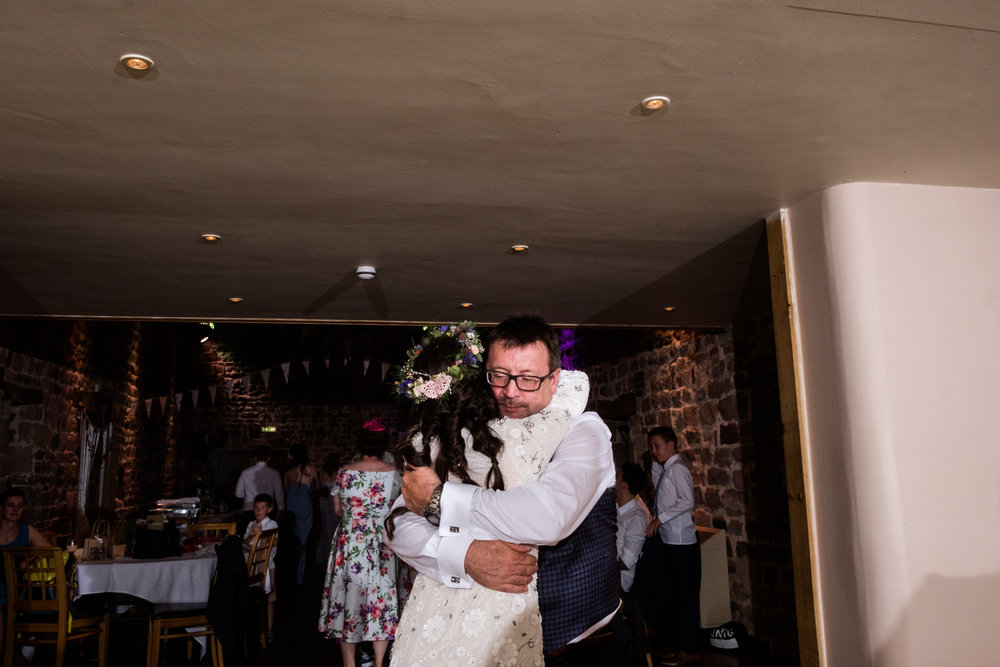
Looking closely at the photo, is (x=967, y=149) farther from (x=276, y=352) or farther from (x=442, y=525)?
(x=276, y=352)

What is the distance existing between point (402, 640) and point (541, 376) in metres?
0.68

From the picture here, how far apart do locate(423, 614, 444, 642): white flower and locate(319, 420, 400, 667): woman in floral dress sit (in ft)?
10.6

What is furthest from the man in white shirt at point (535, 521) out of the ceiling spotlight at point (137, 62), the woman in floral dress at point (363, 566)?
the woman in floral dress at point (363, 566)

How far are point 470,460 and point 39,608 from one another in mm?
4221

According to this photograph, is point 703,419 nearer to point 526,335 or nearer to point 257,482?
point 257,482

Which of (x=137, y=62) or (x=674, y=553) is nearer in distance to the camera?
(x=137, y=62)

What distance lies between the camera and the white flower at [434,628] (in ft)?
5.57

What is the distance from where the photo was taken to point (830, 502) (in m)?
3.43

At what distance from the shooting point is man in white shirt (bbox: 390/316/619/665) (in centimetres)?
160

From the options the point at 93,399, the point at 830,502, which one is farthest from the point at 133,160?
the point at 93,399

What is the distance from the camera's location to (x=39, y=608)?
4.69 meters

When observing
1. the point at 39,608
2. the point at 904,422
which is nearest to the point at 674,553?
the point at 904,422

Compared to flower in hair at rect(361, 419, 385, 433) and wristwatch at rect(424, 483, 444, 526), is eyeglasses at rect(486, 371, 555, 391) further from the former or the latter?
flower in hair at rect(361, 419, 385, 433)

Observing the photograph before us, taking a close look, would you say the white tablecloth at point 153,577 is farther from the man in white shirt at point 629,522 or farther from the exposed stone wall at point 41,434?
the man in white shirt at point 629,522
